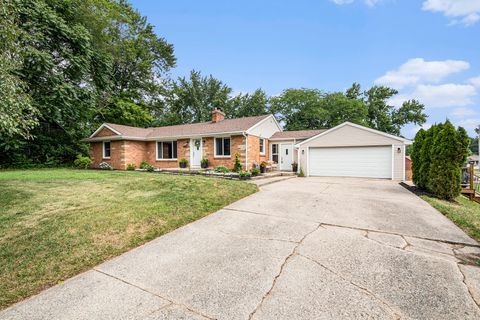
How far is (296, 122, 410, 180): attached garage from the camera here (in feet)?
38.3

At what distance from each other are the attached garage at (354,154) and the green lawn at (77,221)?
7476 mm

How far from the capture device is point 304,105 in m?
28.7

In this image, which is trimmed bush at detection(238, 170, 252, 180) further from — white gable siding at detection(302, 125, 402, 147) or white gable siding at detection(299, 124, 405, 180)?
white gable siding at detection(302, 125, 402, 147)

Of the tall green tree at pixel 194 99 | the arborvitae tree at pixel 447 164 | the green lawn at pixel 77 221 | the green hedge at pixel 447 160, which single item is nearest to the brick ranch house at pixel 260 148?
the green hedge at pixel 447 160

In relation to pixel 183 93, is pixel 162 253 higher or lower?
lower

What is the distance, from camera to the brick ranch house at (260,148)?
12.1m

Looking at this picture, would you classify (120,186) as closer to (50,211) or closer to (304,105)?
(50,211)

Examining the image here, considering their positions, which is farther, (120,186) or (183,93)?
(183,93)

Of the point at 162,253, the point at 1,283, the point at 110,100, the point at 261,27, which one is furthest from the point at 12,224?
the point at 110,100

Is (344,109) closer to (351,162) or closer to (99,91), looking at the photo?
(351,162)

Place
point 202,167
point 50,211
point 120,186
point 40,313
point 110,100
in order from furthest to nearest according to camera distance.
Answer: point 110,100, point 202,167, point 120,186, point 50,211, point 40,313

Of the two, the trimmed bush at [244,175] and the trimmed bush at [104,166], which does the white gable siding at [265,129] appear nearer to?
the trimmed bush at [244,175]

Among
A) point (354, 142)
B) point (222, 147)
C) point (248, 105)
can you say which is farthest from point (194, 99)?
point (354, 142)

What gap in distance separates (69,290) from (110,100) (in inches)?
895
